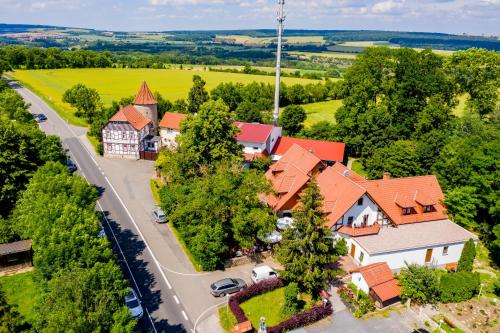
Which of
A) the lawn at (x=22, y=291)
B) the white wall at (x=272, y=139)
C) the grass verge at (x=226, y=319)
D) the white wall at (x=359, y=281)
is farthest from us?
the white wall at (x=272, y=139)

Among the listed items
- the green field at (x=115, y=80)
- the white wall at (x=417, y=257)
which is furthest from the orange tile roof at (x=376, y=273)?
the green field at (x=115, y=80)

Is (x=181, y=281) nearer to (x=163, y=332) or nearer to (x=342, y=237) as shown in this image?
(x=163, y=332)

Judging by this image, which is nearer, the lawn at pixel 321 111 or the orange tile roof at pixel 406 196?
the orange tile roof at pixel 406 196

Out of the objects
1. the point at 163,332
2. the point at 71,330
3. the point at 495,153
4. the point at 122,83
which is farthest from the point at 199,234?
the point at 122,83

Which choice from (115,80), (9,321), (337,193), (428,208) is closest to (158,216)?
(337,193)

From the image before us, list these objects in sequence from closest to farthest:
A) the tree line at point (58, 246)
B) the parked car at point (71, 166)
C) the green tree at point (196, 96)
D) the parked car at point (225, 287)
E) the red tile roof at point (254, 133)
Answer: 1. the tree line at point (58, 246)
2. the parked car at point (225, 287)
3. the parked car at point (71, 166)
4. the red tile roof at point (254, 133)
5. the green tree at point (196, 96)

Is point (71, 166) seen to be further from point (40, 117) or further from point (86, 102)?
point (40, 117)

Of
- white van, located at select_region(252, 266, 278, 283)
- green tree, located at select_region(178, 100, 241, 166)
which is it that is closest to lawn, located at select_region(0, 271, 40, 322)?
white van, located at select_region(252, 266, 278, 283)

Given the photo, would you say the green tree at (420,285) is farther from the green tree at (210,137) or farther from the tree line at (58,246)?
the green tree at (210,137)
